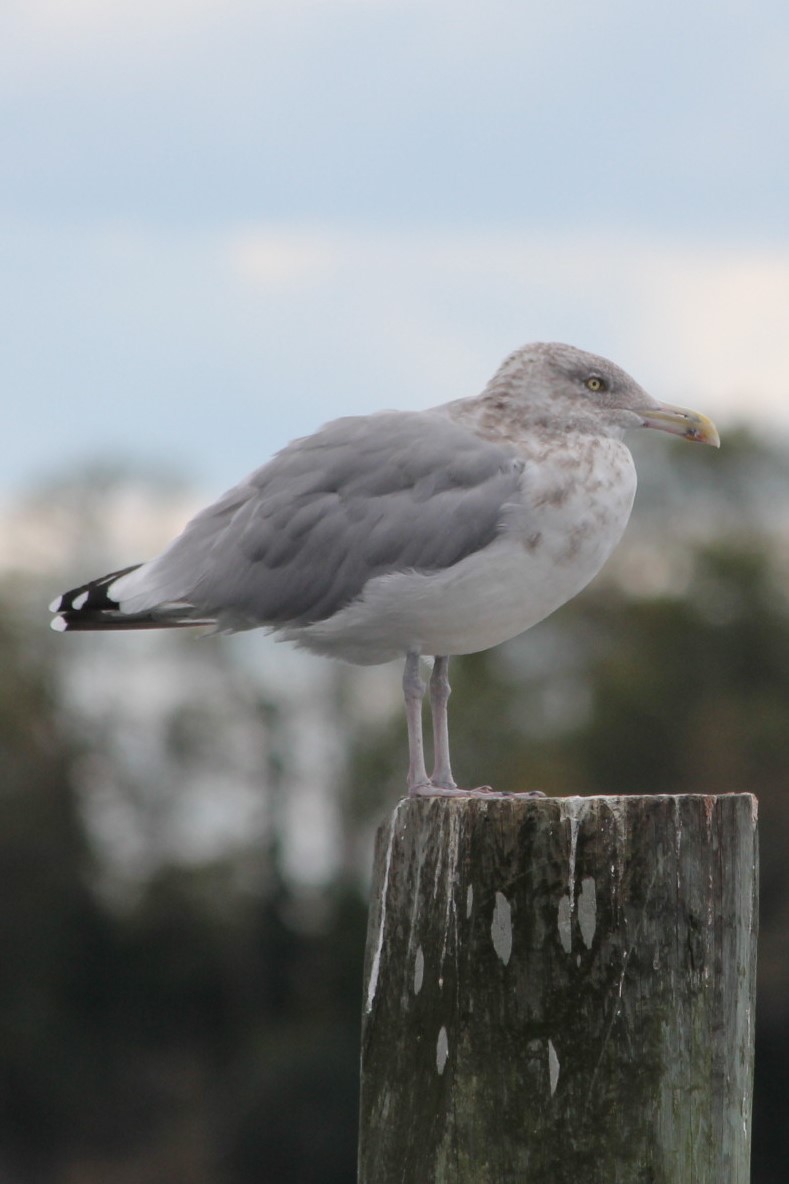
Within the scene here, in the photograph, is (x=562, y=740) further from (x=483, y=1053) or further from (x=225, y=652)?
(x=483, y=1053)

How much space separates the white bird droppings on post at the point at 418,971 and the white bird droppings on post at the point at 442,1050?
132mm

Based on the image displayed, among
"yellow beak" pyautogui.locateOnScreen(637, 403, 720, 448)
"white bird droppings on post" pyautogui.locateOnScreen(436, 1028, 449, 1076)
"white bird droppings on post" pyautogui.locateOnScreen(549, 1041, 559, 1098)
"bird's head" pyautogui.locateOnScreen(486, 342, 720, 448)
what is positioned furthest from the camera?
"yellow beak" pyautogui.locateOnScreen(637, 403, 720, 448)

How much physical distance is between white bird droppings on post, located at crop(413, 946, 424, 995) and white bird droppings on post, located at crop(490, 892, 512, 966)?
9.1 inches

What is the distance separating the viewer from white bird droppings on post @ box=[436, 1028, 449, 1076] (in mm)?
5586

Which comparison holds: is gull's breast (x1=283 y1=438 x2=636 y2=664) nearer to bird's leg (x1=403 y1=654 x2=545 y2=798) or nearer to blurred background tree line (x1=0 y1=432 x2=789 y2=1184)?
bird's leg (x1=403 y1=654 x2=545 y2=798)

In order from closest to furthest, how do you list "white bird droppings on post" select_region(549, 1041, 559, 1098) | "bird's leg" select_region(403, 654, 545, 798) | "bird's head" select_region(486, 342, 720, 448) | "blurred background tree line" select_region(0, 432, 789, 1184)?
"white bird droppings on post" select_region(549, 1041, 559, 1098) → "bird's leg" select_region(403, 654, 545, 798) → "bird's head" select_region(486, 342, 720, 448) → "blurred background tree line" select_region(0, 432, 789, 1184)

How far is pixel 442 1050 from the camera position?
220 inches

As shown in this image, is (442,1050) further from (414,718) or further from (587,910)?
(414,718)

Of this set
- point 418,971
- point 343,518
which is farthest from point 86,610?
point 418,971

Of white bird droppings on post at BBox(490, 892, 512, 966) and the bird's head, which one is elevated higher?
the bird's head

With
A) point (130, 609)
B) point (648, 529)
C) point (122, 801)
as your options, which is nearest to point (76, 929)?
point (122, 801)

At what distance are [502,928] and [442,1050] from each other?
35 centimetres

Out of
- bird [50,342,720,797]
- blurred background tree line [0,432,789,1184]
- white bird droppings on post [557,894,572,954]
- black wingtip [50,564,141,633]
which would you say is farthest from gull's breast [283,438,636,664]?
blurred background tree line [0,432,789,1184]

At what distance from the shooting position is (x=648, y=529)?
5716 cm
